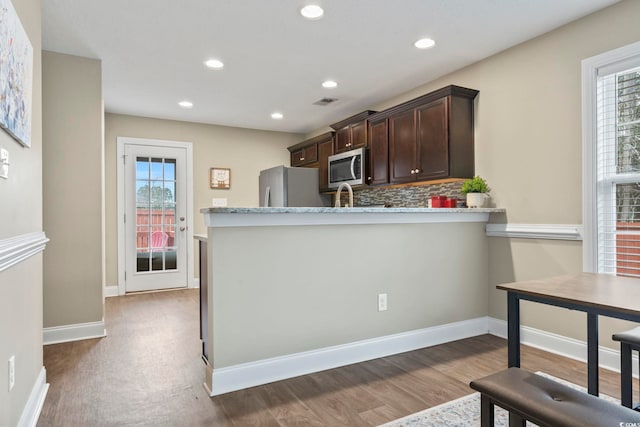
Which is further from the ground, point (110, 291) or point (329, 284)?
point (329, 284)

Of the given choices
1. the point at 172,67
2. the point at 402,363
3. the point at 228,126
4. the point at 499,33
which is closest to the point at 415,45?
the point at 499,33

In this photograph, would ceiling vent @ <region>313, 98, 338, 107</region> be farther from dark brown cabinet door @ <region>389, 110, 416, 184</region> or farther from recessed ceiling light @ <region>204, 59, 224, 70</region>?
recessed ceiling light @ <region>204, 59, 224, 70</region>

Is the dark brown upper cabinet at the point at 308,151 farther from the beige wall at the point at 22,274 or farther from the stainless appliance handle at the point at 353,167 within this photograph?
the beige wall at the point at 22,274

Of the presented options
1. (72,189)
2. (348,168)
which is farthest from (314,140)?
(72,189)

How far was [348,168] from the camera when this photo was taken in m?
4.75

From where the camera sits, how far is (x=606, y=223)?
2.61 metres

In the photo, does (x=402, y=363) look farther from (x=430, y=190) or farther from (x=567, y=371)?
(x=430, y=190)

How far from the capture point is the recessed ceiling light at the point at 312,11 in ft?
8.52

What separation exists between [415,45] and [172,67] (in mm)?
2207

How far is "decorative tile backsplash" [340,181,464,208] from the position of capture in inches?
151

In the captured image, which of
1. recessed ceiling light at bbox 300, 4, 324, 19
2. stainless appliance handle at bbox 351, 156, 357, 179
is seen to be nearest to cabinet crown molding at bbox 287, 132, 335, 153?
stainless appliance handle at bbox 351, 156, 357, 179

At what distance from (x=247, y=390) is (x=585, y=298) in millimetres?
1776

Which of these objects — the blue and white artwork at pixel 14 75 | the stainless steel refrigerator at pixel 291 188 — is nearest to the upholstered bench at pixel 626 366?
the blue and white artwork at pixel 14 75

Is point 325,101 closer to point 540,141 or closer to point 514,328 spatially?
point 540,141
